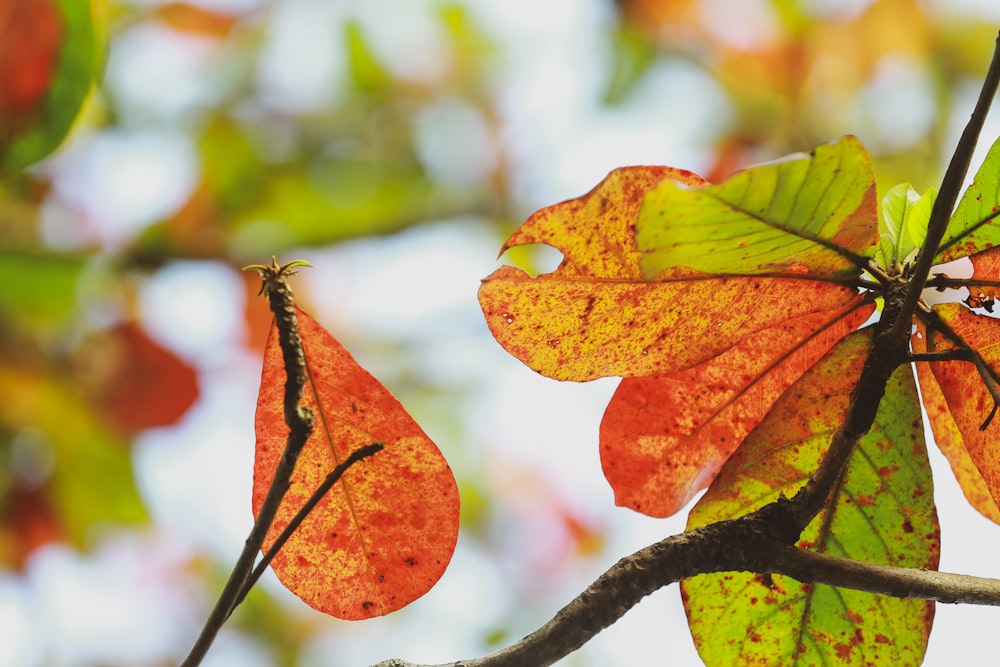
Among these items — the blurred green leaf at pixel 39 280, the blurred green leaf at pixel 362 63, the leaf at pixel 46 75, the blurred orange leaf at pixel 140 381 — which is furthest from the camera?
the blurred green leaf at pixel 362 63

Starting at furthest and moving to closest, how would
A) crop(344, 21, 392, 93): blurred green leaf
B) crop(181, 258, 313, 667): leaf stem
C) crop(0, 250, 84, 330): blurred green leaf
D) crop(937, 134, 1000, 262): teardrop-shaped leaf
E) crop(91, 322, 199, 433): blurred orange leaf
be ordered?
crop(344, 21, 392, 93): blurred green leaf → crop(91, 322, 199, 433): blurred orange leaf → crop(0, 250, 84, 330): blurred green leaf → crop(937, 134, 1000, 262): teardrop-shaped leaf → crop(181, 258, 313, 667): leaf stem

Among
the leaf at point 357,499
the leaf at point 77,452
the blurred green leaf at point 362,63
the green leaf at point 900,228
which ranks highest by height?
the blurred green leaf at point 362,63

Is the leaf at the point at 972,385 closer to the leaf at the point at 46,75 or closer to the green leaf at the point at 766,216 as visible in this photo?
the green leaf at the point at 766,216

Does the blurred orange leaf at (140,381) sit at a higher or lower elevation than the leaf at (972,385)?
higher

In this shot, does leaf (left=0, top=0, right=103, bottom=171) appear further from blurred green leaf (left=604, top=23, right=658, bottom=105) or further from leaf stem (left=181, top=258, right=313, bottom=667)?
blurred green leaf (left=604, top=23, right=658, bottom=105)

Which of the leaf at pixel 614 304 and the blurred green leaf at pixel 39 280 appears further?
the blurred green leaf at pixel 39 280

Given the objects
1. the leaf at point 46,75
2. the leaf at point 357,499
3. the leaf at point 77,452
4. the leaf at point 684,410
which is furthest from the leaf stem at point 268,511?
the leaf at point 77,452

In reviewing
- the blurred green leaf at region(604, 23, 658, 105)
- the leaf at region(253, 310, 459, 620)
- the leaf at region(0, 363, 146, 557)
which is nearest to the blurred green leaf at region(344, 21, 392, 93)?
the blurred green leaf at region(604, 23, 658, 105)
